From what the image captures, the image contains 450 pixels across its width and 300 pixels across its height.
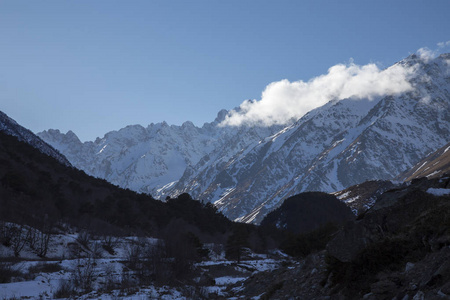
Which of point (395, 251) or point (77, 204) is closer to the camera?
point (395, 251)

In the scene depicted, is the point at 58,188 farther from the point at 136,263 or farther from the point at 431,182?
the point at 431,182

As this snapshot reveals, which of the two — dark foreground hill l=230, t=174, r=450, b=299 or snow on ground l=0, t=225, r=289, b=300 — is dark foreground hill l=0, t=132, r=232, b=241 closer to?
snow on ground l=0, t=225, r=289, b=300

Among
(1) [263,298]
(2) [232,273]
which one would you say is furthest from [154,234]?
(1) [263,298]

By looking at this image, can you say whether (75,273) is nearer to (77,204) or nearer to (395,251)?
(395,251)

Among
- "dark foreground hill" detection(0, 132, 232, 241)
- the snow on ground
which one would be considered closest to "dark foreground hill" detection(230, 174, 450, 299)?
the snow on ground

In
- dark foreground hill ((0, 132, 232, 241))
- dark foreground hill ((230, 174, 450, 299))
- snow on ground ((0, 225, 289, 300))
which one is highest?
dark foreground hill ((0, 132, 232, 241))

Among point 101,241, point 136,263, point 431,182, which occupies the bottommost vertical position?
point 431,182

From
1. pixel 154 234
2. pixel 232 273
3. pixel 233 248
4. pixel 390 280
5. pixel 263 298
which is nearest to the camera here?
pixel 390 280

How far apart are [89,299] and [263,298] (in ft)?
39.8

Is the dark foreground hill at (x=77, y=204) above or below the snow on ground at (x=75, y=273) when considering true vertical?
above

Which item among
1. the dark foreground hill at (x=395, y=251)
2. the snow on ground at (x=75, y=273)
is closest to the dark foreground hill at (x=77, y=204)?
the snow on ground at (x=75, y=273)

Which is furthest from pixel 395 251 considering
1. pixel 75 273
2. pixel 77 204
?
pixel 77 204

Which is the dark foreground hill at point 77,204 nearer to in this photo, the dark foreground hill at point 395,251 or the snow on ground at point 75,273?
the snow on ground at point 75,273

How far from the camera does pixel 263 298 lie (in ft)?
73.9
